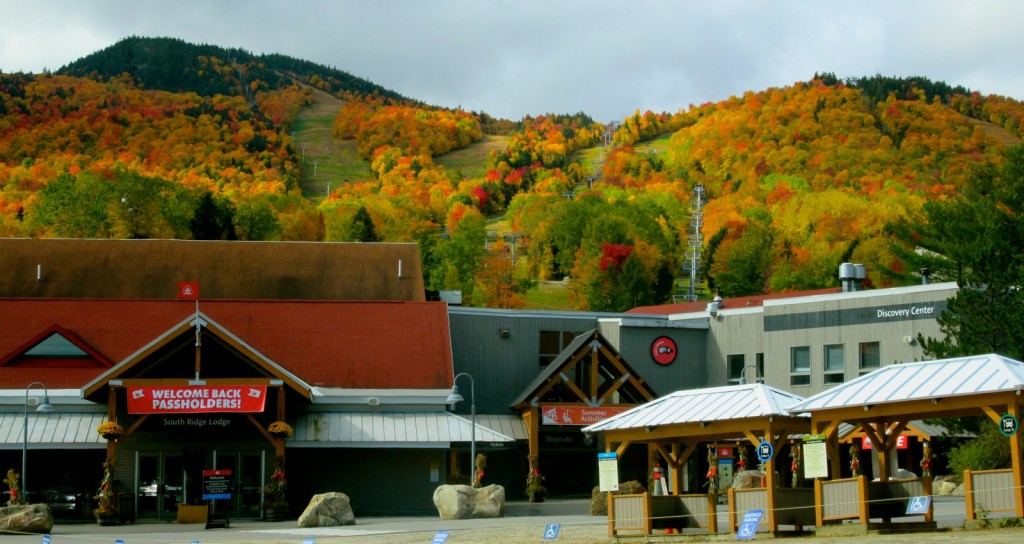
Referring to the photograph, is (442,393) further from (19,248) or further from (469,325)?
(19,248)

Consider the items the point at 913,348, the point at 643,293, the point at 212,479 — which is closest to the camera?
the point at 212,479

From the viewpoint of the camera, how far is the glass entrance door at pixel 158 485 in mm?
40250

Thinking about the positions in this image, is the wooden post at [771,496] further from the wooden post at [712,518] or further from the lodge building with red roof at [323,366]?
the lodge building with red roof at [323,366]

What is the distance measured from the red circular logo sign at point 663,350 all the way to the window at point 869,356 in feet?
24.4

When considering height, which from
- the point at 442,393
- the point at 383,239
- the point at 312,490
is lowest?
the point at 312,490

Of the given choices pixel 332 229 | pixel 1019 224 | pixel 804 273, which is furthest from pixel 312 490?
pixel 332 229

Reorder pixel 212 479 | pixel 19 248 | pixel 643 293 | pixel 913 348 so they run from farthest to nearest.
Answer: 1. pixel 643 293
2. pixel 19 248
3. pixel 913 348
4. pixel 212 479

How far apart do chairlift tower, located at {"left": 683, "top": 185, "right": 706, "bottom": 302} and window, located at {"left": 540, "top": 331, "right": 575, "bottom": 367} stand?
262ft

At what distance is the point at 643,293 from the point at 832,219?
123 ft

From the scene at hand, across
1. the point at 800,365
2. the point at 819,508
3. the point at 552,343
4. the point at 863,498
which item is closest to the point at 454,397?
the point at 552,343

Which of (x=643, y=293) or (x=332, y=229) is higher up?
(x=332, y=229)

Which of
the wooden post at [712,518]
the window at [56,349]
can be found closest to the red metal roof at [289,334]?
the window at [56,349]

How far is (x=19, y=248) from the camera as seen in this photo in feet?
196

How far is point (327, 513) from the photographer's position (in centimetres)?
3594
